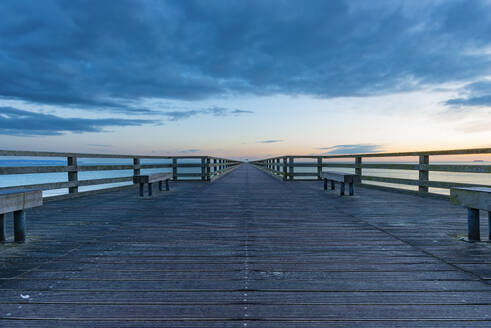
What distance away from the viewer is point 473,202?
3.37m

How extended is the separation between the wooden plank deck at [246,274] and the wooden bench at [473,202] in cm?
17

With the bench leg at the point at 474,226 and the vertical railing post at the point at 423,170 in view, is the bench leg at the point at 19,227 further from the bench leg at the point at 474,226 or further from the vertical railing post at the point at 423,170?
the vertical railing post at the point at 423,170

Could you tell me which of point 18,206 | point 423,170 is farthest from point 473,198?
point 18,206

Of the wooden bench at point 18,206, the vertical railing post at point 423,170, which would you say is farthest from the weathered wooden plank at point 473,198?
the wooden bench at point 18,206

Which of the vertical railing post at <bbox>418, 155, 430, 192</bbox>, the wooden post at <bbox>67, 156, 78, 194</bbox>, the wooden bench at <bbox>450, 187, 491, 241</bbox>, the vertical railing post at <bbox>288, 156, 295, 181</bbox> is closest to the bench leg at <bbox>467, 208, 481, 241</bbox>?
the wooden bench at <bbox>450, 187, 491, 241</bbox>

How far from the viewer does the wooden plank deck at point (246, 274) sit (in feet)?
6.20

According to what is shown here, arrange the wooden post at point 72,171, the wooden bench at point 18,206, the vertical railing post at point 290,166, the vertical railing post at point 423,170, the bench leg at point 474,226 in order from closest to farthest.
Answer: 1. the wooden bench at point 18,206
2. the bench leg at point 474,226
3. the vertical railing post at point 423,170
4. the wooden post at point 72,171
5. the vertical railing post at point 290,166

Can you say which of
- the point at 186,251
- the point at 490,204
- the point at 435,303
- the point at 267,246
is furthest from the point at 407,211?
the point at 186,251

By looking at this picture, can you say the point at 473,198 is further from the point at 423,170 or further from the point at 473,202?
the point at 423,170

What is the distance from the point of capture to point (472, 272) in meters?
2.58

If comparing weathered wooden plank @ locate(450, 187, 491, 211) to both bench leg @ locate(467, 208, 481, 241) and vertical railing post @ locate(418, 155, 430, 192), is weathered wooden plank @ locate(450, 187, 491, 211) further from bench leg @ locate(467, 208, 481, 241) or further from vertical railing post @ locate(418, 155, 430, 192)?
vertical railing post @ locate(418, 155, 430, 192)

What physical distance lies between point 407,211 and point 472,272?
124 inches

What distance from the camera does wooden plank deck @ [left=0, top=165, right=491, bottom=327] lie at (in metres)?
1.89

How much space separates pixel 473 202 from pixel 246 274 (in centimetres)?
277
